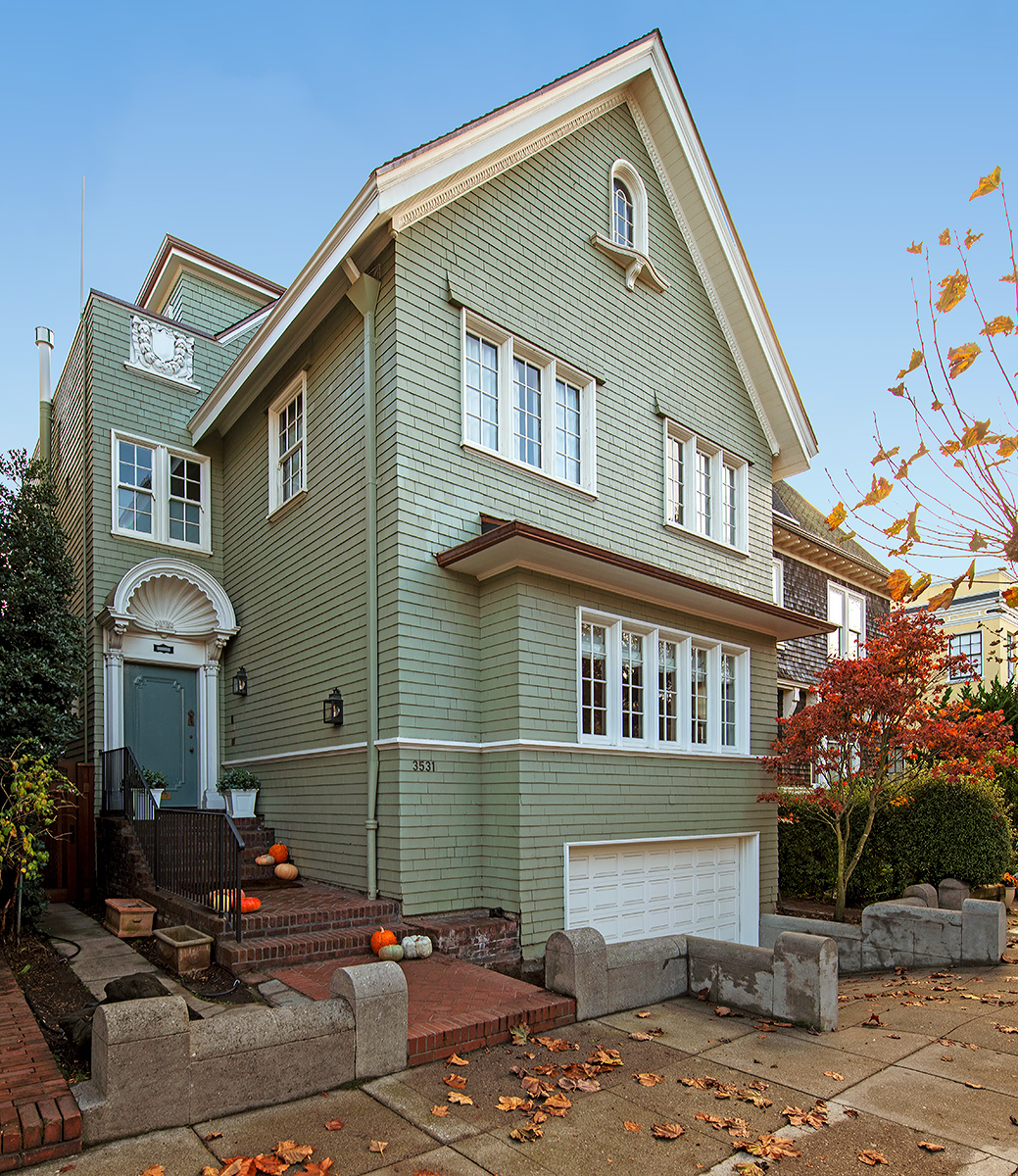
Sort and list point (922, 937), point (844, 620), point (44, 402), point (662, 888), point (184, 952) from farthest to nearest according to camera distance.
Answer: point (844, 620)
point (44, 402)
point (662, 888)
point (922, 937)
point (184, 952)

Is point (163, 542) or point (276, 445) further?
point (163, 542)

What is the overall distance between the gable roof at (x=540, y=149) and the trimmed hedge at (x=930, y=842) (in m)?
5.53

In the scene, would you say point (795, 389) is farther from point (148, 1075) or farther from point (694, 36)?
point (148, 1075)

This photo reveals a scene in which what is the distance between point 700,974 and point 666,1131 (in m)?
Result: 2.72

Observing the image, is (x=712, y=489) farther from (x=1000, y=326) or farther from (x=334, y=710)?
(x=1000, y=326)

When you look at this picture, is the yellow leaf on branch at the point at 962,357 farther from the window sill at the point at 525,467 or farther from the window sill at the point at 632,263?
the window sill at the point at 632,263

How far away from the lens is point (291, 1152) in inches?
156

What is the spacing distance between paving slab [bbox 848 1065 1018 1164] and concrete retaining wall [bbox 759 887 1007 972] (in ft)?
10.2

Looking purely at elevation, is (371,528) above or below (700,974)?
above

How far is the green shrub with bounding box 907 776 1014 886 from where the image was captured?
11812 millimetres

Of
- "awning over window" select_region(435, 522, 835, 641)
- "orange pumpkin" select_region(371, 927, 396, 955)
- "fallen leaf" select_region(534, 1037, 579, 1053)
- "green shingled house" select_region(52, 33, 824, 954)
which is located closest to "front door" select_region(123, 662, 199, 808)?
"green shingled house" select_region(52, 33, 824, 954)

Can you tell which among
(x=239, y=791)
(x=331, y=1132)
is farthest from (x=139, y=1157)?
(x=239, y=791)

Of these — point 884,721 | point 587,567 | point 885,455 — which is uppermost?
point 885,455

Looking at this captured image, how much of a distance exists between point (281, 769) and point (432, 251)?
6.34 metres
